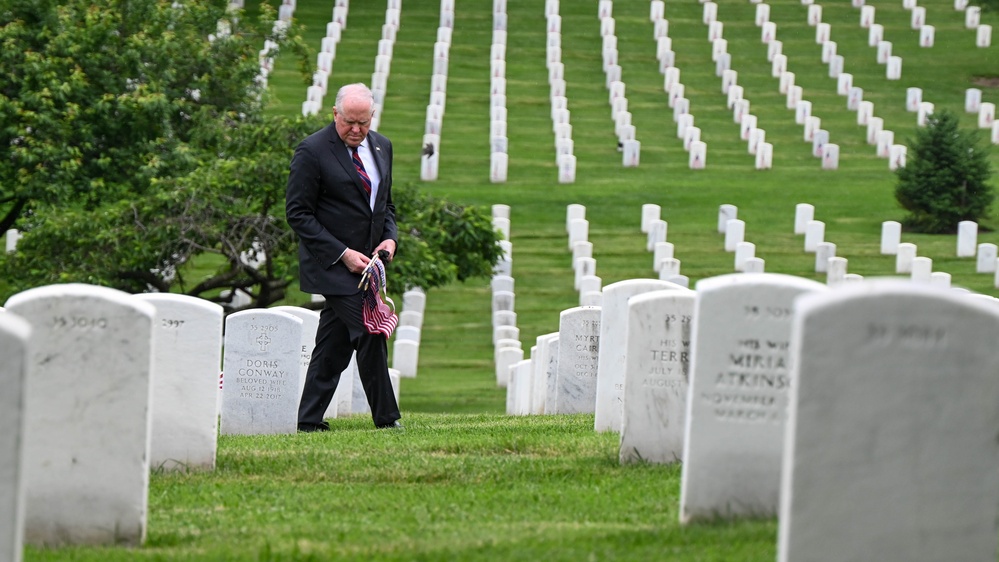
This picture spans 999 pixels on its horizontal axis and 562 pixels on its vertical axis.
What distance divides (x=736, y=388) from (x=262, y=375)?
5471mm

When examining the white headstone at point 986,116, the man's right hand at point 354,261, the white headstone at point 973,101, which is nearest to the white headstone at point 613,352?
the man's right hand at point 354,261

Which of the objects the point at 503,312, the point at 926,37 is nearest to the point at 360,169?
the point at 503,312

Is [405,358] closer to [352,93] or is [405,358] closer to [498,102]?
[352,93]

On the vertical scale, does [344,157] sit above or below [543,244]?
below

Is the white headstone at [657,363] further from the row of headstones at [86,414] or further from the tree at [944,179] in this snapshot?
the tree at [944,179]

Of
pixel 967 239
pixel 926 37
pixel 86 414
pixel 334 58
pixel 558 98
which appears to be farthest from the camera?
pixel 926 37

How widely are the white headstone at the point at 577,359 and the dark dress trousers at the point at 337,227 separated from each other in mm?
2887

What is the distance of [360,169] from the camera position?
388 inches

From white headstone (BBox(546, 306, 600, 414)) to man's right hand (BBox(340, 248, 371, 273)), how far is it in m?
3.23

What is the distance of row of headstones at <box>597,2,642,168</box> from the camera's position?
3559cm

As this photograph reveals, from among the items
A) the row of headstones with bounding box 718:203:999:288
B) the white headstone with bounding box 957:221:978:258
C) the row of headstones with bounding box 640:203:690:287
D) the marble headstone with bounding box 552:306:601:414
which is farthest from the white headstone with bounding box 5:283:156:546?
the white headstone with bounding box 957:221:978:258

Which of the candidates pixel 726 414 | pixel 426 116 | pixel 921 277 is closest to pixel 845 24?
pixel 426 116

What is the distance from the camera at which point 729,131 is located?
128 feet

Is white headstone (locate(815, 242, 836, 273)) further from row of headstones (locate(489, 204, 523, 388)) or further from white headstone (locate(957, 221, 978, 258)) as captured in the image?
row of headstones (locate(489, 204, 523, 388))
